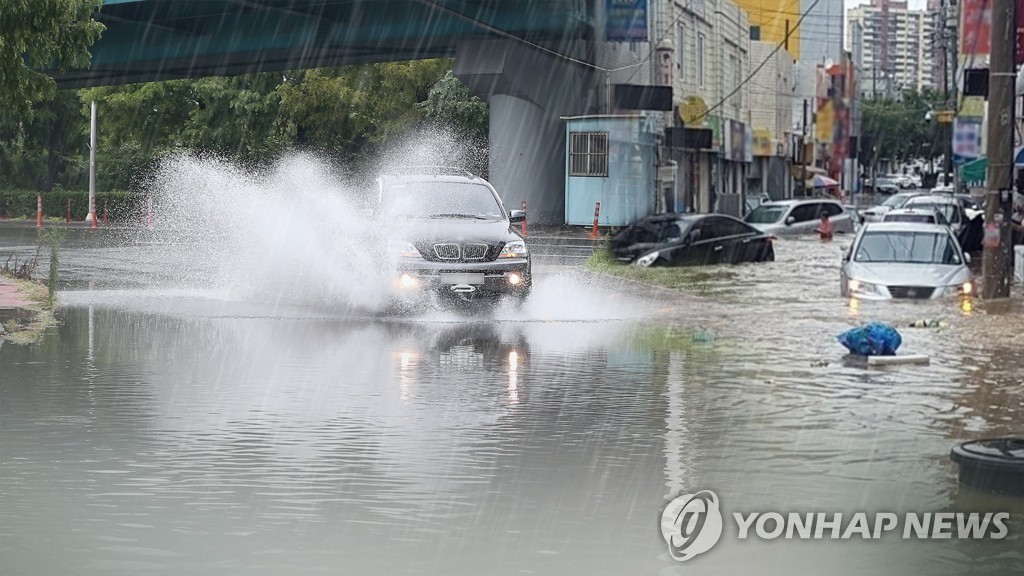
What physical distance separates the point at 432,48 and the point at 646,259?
1816cm

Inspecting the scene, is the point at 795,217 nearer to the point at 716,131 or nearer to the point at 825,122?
the point at 716,131

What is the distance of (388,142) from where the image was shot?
63750 mm

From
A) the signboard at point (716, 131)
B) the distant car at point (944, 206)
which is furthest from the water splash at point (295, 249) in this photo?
the signboard at point (716, 131)

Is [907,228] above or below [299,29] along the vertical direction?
below

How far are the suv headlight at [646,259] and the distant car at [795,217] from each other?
16.8 meters

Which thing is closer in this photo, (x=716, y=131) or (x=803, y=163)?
(x=716, y=131)

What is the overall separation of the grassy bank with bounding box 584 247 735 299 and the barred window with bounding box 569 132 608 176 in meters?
17.1

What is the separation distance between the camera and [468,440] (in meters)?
10.3

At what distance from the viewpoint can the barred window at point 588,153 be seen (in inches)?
2021

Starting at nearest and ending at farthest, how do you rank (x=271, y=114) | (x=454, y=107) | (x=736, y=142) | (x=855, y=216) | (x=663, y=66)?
(x=663, y=66), (x=855, y=216), (x=454, y=107), (x=271, y=114), (x=736, y=142)

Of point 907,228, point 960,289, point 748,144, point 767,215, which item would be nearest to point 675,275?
point 907,228

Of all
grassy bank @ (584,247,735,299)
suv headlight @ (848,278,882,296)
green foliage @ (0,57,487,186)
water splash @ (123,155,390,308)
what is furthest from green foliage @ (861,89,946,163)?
suv headlight @ (848,278,882,296)

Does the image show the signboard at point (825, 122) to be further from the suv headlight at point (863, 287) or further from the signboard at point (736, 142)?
the suv headlight at point (863, 287)

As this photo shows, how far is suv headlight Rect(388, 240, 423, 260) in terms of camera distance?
64.5 feet
